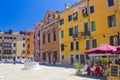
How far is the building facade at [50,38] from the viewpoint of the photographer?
47250 mm

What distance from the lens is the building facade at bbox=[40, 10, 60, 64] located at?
47250 millimetres

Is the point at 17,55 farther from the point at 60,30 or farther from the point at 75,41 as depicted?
the point at 75,41

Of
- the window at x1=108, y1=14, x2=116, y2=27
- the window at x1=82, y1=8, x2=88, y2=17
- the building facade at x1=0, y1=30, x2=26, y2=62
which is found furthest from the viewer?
the building facade at x1=0, y1=30, x2=26, y2=62

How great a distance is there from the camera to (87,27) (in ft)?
116

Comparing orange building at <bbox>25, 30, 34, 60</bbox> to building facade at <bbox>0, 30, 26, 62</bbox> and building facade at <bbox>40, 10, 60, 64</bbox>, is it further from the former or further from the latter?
building facade at <bbox>40, 10, 60, 64</bbox>

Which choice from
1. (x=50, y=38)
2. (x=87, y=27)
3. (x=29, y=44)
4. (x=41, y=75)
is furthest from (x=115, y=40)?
(x=29, y=44)

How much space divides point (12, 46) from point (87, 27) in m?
55.7

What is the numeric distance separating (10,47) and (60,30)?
45114 mm

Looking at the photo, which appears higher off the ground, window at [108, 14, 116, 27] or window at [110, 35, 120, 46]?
window at [108, 14, 116, 27]

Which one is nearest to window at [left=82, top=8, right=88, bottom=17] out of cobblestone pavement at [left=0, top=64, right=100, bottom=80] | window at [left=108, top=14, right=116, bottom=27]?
window at [left=108, top=14, right=116, bottom=27]

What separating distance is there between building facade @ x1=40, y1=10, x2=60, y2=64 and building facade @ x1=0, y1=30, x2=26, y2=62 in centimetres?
3115

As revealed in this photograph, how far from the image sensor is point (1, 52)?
275ft

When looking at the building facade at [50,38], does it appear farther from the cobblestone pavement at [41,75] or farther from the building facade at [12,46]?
the building facade at [12,46]

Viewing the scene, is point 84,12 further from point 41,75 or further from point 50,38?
point 41,75
